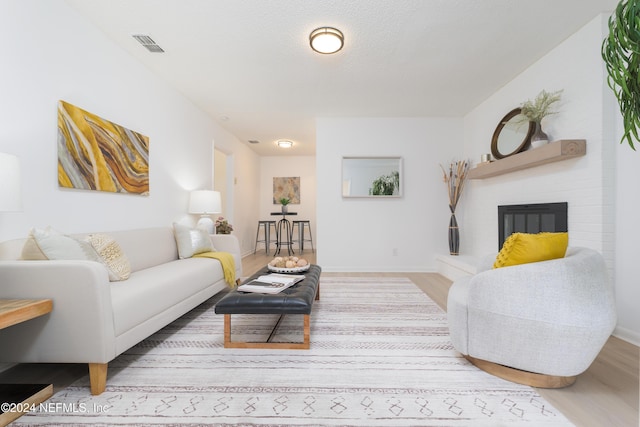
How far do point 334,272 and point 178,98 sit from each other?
333 cm

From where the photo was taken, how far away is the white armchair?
4.87 feet

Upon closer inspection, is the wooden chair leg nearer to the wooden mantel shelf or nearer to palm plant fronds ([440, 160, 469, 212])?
the wooden mantel shelf

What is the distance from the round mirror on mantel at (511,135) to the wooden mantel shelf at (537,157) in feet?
0.60

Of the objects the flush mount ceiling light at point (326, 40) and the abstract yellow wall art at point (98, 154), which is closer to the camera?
the abstract yellow wall art at point (98, 154)

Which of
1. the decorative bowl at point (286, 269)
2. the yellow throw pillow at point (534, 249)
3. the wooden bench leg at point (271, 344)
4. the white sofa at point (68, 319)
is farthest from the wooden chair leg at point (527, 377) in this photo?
the white sofa at point (68, 319)

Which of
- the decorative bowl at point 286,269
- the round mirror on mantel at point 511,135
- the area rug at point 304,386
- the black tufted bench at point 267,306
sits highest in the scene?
the round mirror on mantel at point 511,135

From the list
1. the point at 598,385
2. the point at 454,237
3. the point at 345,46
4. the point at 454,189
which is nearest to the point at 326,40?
the point at 345,46

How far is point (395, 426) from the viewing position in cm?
129

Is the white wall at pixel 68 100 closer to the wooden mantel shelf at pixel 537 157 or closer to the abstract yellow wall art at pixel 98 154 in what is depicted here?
the abstract yellow wall art at pixel 98 154

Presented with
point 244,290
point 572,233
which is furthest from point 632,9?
point 244,290

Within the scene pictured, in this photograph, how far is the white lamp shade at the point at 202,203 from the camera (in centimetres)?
398

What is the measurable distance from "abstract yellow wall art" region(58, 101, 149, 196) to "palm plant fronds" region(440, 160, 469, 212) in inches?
166

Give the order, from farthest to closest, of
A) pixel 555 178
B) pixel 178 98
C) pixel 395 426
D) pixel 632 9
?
1. pixel 178 98
2. pixel 555 178
3. pixel 395 426
4. pixel 632 9

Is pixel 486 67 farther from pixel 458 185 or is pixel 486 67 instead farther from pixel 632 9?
pixel 632 9
